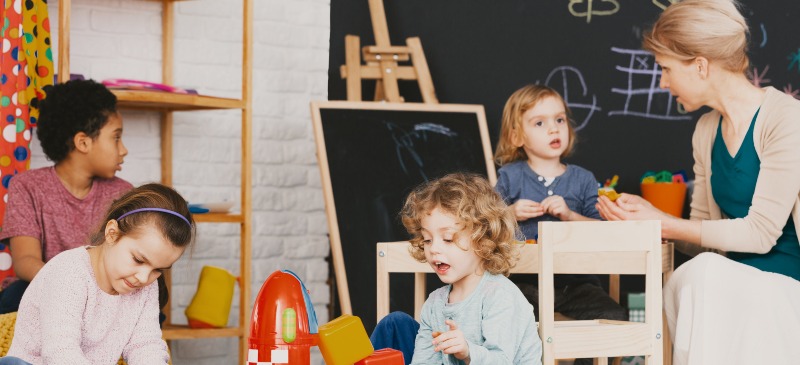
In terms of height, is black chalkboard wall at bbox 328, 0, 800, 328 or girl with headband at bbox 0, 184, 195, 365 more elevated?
black chalkboard wall at bbox 328, 0, 800, 328

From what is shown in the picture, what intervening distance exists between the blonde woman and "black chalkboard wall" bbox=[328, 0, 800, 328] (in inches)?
38.0

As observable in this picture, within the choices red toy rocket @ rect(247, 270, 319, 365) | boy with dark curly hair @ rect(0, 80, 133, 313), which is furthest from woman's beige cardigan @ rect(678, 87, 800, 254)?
boy with dark curly hair @ rect(0, 80, 133, 313)

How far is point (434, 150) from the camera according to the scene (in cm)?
393

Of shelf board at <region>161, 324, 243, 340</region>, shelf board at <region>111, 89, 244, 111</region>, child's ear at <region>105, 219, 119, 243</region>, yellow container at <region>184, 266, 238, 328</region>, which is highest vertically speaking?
shelf board at <region>111, 89, 244, 111</region>

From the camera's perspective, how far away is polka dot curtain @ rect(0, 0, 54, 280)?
3193 mm

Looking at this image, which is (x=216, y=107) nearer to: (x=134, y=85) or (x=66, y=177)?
(x=134, y=85)

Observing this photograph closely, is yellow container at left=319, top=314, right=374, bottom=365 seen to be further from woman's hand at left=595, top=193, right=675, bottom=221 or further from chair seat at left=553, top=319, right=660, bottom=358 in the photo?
woman's hand at left=595, top=193, right=675, bottom=221

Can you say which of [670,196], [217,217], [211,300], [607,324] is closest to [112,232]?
[607,324]

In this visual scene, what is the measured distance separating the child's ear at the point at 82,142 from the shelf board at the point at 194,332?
2.33ft

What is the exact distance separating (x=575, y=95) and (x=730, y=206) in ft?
4.07

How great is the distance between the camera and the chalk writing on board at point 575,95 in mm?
4109

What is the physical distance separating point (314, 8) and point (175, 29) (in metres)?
0.59

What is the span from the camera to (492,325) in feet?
7.22

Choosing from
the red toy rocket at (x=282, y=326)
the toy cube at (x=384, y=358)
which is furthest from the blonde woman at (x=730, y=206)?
the red toy rocket at (x=282, y=326)
